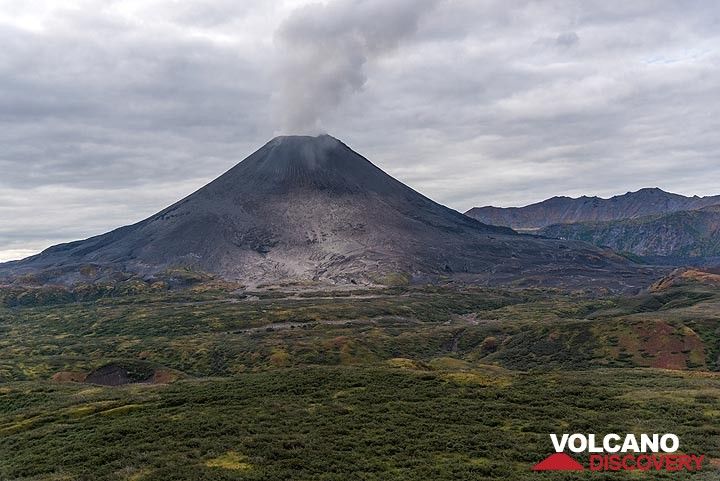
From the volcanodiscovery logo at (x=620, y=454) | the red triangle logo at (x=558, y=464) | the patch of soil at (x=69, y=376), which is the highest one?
the red triangle logo at (x=558, y=464)

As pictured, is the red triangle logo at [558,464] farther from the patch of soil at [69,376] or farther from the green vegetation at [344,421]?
the patch of soil at [69,376]

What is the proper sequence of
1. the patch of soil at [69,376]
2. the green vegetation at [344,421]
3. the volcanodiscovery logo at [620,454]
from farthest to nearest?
the patch of soil at [69,376]
the green vegetation at [344,421]
the volcanodiscovery logo at [620,454]

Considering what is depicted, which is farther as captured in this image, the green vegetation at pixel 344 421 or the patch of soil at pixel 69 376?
the patch of soil at pixel 69 376

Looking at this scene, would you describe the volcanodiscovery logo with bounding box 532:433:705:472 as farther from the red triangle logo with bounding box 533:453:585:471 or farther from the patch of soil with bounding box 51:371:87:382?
the patch of soil with bounding box 51:371:87:382

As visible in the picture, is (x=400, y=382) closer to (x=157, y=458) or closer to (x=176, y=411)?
(x=176, y=411)

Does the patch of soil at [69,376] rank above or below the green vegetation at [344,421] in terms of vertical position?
below

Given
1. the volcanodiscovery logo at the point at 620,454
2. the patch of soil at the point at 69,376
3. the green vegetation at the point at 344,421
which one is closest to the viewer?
the volcanodiscovery logo at the point at 620,454

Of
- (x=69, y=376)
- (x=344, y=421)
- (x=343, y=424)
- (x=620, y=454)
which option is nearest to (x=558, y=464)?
(x=620, y=454)

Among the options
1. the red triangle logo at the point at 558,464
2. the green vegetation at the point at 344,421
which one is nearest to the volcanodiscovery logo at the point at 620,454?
the red triangle logo at the point at 558,464
